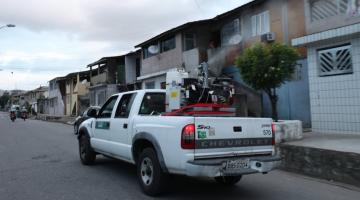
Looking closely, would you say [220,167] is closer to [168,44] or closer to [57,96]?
[168,44]

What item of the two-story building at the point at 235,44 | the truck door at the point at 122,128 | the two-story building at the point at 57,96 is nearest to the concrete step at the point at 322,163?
the two-story building at the point at 235,44

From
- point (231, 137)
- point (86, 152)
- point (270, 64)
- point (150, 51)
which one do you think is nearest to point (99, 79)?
point (150, 51)

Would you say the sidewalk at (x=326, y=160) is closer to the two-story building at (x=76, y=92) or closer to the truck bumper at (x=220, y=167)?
the truck bumper at (x=220, y=167)

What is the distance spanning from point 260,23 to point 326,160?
1113 cm

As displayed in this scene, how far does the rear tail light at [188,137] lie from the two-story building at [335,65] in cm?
808

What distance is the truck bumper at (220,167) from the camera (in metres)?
5.25

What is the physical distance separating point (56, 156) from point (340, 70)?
9332mm

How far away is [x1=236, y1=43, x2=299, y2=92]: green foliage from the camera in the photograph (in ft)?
38.6

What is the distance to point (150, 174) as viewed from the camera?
6.21 meters

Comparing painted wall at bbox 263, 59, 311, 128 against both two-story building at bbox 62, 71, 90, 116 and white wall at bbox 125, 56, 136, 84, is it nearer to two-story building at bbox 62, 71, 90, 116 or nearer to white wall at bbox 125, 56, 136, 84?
white wall at bbox 125, 56, 136, 84

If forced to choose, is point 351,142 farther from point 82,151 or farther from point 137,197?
point 82,151

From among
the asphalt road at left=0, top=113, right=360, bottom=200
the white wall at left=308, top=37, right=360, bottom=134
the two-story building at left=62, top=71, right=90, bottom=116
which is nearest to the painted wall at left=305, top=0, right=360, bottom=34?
the white wall at left=308, top=37, right=360, bottom=134

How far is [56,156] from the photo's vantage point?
430 inches

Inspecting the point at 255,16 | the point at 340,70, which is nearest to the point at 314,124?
the point at 340,70
